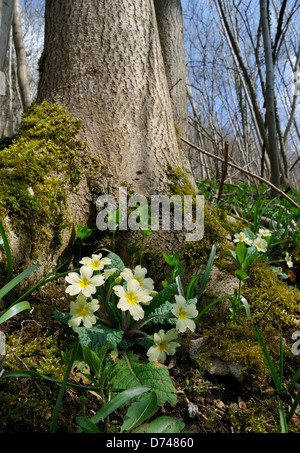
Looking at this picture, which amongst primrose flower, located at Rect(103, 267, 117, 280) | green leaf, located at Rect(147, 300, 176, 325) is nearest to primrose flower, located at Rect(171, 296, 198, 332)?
green leaf, located at Rect(147, 300, 176, 325)

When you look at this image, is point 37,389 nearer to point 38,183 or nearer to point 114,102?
point 38,183

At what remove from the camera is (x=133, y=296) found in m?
1.12

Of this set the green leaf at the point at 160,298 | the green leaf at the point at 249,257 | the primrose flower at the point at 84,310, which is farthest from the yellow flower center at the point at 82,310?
the green leaf at the point at 249,257

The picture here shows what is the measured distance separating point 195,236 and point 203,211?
7.6 inches

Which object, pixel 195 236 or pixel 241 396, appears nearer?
pixel 241 396

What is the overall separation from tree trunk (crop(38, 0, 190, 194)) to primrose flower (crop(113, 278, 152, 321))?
0.74 m

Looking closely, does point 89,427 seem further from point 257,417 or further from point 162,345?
point 257,417

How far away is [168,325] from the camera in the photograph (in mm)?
1297

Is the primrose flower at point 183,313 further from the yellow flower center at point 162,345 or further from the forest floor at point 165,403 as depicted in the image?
the forest floor at point 165,403

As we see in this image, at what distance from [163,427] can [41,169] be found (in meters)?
1.27

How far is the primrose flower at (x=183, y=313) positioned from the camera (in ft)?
3.57

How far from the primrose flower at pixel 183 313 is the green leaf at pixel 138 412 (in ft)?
0.90

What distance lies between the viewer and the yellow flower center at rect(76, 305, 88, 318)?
110cm

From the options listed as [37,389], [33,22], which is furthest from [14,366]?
[33,22]
